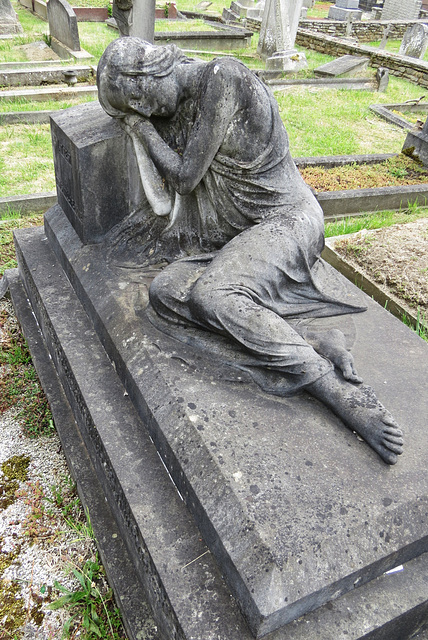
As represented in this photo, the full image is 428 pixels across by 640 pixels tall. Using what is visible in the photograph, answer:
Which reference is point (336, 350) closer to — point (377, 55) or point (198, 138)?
point (198, 138)

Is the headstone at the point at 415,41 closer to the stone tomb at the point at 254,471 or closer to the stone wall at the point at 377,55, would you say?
the stone wall at the point at 377,55

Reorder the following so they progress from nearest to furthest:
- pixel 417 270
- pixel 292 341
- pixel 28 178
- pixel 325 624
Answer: pixel 325 624
pixel 292 341
pixel 417 270
pixel 28 178

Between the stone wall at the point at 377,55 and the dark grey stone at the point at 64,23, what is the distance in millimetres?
7338

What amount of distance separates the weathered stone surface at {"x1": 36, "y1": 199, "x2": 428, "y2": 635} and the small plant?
603mm

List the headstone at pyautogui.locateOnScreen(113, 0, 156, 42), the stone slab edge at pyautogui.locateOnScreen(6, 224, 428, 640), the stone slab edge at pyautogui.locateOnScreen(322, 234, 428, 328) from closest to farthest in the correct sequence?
the stone slab edge at pyautogui.locateOnScreen(6, 224, 428, 640) → the stone slab edge at pyautogui.locateOnScreen(322, 234, 428, 328) → the headstone at pyautogui.locateOnScreen(113, 0, 156, 42)

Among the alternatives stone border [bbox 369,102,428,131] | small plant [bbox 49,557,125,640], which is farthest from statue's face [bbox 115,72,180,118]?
stone border [bbox 369,102,428,131]

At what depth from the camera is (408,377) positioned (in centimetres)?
254

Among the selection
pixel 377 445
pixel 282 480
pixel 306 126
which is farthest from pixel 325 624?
pixel 306 126

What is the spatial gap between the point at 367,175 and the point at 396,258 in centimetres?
248

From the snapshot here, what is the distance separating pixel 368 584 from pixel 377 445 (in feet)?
1.68

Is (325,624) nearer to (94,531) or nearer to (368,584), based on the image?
(368,584)

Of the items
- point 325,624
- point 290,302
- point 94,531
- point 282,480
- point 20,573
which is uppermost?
point 290,302

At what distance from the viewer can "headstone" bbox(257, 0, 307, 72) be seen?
446 inches

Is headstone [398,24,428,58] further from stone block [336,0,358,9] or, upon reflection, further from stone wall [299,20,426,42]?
stone block [336,0,358,9]
